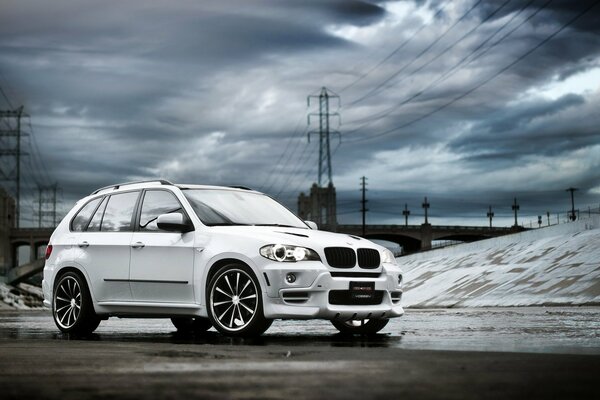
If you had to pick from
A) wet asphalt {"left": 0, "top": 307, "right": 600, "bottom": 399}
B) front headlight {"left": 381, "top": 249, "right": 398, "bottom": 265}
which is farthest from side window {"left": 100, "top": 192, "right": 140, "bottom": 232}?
front headlight {"left": 381, "top": 249, "right": 398, "bottom": 265}

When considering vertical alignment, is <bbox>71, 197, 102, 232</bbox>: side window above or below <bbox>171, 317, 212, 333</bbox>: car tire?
above

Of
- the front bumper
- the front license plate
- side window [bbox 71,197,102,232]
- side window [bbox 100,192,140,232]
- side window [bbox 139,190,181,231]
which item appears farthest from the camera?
side window [bbox 71,197,102,232]

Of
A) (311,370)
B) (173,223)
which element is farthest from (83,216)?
(311,370)

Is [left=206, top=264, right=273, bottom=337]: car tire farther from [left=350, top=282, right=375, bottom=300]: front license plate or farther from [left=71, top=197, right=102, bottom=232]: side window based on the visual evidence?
[left=71, top=197, right=102, bottom=232]: side window

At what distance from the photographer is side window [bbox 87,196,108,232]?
449 inches

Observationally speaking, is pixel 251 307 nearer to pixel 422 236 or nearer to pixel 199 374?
pixel 199 374

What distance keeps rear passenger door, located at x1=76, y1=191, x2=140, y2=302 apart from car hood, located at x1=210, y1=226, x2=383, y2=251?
Answer: 1446 mm

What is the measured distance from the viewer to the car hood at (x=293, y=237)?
31.1ft

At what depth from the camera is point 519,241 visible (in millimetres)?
37688

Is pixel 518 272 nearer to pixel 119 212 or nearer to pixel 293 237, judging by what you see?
pixel 119 212

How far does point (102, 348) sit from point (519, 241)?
31750mm

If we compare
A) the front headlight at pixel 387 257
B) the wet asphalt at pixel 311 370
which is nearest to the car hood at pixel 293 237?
the front headlight at pixel 387 257

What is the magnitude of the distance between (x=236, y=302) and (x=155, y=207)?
6.39 ft

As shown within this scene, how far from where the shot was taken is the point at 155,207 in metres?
10.8
